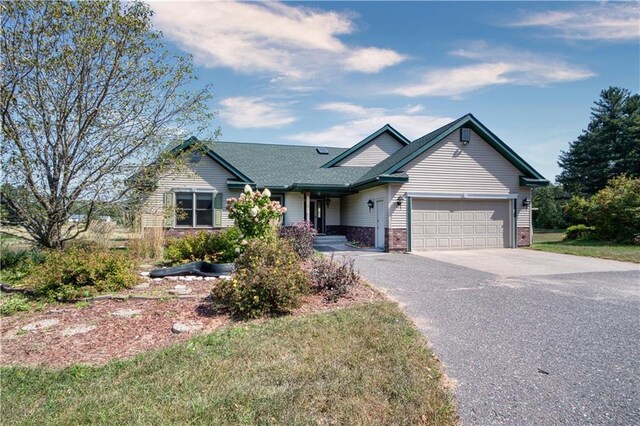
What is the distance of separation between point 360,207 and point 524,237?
7.15 meters

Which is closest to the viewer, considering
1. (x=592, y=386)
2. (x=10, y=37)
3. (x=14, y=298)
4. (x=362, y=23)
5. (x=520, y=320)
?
(x=592, y=386)

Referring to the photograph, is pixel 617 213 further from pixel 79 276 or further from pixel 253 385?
pixel 79 276

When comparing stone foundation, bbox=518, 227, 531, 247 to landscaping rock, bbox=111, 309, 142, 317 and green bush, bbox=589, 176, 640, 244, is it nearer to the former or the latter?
green bush, bbox=589, 176, 640, 244

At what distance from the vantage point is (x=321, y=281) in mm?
6367

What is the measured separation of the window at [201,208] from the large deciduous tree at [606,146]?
35.3m

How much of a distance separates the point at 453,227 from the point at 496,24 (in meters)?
7.61

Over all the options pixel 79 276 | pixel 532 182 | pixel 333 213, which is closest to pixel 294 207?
pixel 333 213

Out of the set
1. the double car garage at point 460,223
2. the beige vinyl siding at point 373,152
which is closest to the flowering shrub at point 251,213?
the double car garage at point 460,223

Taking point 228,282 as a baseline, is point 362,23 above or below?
above

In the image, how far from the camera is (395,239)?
1380 cm

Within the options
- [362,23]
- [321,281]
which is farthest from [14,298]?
[362,23]

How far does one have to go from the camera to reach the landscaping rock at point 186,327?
15.4ft

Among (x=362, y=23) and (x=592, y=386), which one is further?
(x=362, y=23)

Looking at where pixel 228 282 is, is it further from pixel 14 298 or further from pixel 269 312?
pixel 14 298
